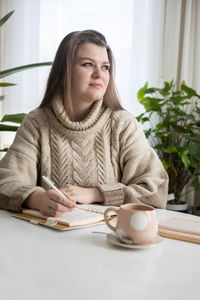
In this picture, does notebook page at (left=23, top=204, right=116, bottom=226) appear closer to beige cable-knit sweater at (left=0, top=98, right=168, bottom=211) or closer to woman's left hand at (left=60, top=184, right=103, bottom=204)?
woman's left hand at (left=60, top=184, right=103, bottom=204)

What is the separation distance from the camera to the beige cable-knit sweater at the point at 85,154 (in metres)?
1.39

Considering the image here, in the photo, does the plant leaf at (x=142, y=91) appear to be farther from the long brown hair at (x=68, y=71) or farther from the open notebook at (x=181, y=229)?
the open notebook at (x=181, y=229)

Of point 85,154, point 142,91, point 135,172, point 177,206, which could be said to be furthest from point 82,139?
point 177,206

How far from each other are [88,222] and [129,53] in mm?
2513

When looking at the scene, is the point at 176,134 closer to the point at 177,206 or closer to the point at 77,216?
the point at 177,206

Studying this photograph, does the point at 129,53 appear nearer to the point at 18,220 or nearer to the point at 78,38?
the point at 78,38

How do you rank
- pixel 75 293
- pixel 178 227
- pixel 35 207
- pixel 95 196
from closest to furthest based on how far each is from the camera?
pixel 75 293
pixel 178 227
pixel 35 207
pixel 95 196

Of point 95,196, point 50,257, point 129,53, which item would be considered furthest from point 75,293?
point 129,53

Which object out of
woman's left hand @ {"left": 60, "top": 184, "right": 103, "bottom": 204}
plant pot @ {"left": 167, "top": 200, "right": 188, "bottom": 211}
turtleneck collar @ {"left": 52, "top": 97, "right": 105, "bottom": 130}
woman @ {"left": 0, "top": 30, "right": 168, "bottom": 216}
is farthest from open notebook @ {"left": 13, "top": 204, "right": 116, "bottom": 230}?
plant pot @ {"left": 167, "top": 200, "right": 188, "bottom": 211}

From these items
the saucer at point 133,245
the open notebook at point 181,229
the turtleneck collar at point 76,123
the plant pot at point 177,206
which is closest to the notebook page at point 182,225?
A: the open notebook at point 181,229

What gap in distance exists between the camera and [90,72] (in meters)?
1.43

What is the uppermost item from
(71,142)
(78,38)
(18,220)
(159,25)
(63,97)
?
(159,25)

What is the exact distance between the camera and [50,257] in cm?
74

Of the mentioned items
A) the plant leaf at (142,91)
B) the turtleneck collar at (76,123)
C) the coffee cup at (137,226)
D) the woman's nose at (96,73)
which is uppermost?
the woman's nose at (96,73)
